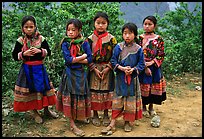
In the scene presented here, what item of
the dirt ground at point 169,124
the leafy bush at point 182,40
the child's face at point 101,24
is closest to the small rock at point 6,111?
the dirt ground at point 169,124

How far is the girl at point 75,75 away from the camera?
3809mm

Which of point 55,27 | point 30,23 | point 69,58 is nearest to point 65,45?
point 69,58

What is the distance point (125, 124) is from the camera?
408 centimetres

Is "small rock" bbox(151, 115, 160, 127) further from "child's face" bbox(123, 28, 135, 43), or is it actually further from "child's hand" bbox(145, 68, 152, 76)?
"child's face" bbox(123, 28, 135, 43)

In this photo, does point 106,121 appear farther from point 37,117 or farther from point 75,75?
point 37,117

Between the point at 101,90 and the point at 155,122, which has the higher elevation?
the point at 101,90

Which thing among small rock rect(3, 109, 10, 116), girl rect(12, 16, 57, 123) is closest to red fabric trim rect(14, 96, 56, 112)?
girl rect(12, 16, 57, 123)

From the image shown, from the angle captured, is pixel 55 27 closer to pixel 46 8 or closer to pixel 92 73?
pixel 46 8

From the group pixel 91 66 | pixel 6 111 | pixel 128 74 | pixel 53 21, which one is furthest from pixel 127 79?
pixel 53 21

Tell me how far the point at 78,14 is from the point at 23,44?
3171 mm

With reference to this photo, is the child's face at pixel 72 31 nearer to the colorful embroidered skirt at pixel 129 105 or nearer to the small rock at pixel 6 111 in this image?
the colorful embroidered skirt at pixel 129 105

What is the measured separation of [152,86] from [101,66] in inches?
39.9

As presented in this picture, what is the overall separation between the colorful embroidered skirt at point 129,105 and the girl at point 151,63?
→ 589mm

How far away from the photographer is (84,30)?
662 centimetres
